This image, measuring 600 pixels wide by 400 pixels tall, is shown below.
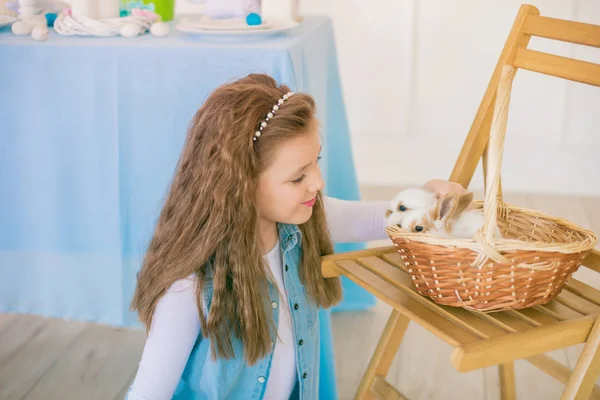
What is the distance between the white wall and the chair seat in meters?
2.20

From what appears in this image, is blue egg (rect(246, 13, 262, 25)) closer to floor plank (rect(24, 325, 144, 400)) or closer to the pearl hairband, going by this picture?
the pearl hairband

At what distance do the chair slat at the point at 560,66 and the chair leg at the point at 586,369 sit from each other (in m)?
0.37

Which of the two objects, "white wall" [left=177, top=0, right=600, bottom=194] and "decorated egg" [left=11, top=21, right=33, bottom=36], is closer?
"decorated egg" [left=11, top=21, right=33, bottom=36]

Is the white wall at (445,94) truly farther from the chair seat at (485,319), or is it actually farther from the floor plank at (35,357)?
the chair seat at (485,319)

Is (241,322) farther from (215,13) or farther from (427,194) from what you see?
(215,13)

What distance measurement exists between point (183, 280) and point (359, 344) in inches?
39.4

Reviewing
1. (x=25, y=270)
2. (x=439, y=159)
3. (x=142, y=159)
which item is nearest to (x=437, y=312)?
(x=142, y=159)

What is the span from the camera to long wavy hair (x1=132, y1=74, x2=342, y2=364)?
1.17 meters

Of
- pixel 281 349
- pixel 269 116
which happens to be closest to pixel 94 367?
pixel 281 349

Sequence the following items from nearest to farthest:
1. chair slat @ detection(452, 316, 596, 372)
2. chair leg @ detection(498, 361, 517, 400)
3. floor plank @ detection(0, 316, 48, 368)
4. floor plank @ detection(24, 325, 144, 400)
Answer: chair slat @ detection(452, 316, 596, 372)
chair leg @ detection(498, 361, 517, 400)
floor plank @ detection(24, 325, 144, 400)
floor plank @ detection(0, 316, 48, 368)

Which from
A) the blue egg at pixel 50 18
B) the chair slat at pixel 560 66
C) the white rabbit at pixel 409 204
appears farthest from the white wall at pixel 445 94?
the white rabbit at pixel 409 204

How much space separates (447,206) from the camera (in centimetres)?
113

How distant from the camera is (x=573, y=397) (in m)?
1.05

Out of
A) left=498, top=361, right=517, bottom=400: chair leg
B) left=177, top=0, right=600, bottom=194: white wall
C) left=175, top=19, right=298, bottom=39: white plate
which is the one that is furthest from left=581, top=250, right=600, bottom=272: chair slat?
left=177, top=0, right=600, bottom=194: white wall
